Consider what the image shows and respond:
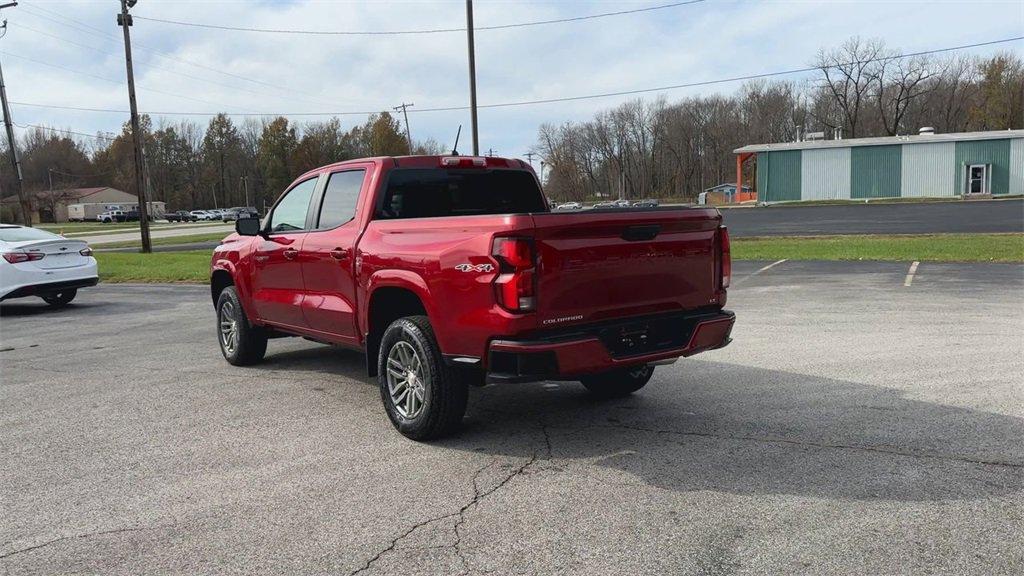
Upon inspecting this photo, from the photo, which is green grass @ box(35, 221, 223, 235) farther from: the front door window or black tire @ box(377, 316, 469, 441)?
the front door window

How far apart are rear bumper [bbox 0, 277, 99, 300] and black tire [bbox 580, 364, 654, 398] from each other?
10627mm

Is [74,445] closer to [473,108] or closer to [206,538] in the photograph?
[206,538]

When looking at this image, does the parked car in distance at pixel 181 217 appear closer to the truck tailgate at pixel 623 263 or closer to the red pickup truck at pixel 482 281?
the red pickup truck at pixel 482 281

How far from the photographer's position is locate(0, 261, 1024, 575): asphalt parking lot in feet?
11.4

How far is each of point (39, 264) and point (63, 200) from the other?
101m

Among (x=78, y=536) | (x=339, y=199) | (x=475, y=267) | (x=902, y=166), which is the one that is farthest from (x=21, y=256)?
(x=902, y=166)

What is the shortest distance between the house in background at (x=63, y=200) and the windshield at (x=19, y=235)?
2965 inches

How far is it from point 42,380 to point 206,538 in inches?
197

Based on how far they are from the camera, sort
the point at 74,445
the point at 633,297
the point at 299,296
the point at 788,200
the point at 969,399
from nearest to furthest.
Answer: the point at 633,297 → the point at 74,445 → the point at 969,399 → the point at 299,296 → the point at 788,200

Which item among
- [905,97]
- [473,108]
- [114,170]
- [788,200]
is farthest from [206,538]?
[114,170]

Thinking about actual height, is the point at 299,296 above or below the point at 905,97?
below

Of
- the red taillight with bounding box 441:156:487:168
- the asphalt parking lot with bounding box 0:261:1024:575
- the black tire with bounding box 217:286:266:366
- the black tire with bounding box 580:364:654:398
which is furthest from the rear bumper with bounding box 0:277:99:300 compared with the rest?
the black tire with bounding box 580:364:654:398

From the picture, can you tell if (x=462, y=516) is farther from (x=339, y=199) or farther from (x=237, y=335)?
(x=237, y=335)

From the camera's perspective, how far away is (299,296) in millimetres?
6613
